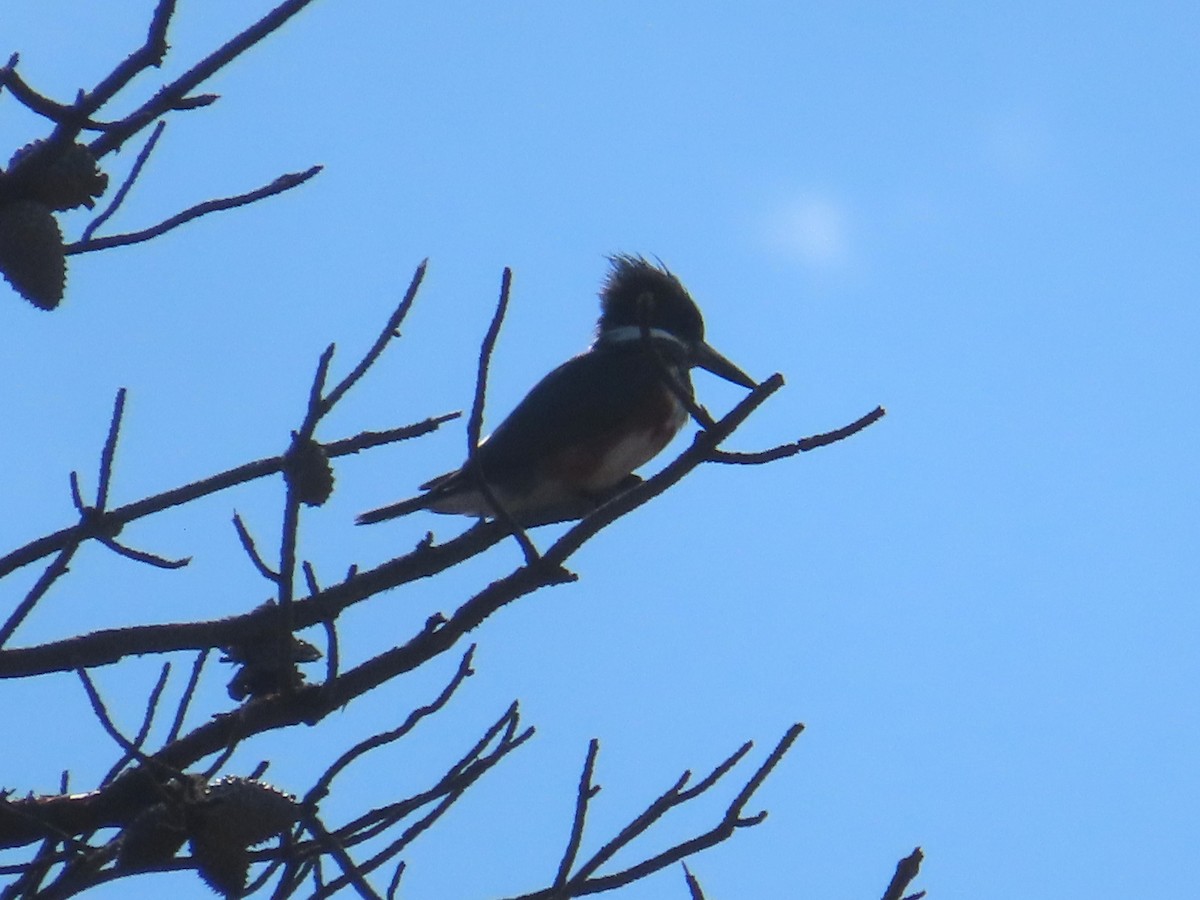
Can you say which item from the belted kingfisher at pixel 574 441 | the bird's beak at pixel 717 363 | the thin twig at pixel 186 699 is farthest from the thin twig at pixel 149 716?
the bird's beak at pixel 717 363

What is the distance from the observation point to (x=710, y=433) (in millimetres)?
2270

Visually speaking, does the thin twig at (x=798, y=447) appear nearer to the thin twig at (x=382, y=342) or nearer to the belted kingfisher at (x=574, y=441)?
the thin twig at (x=382, y=342)

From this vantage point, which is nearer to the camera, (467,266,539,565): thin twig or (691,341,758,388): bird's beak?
(467,266,539,565): thin twig

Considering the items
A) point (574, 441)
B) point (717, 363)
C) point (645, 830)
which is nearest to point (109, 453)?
point (645, 830)

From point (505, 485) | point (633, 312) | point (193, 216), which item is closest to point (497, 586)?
point (193, 216)

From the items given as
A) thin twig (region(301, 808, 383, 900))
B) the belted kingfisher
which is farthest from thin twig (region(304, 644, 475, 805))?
the belted kingfisher

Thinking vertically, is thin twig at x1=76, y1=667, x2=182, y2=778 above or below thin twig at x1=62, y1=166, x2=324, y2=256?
below

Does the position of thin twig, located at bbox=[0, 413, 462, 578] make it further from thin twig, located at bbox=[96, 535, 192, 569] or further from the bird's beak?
the bird's beak

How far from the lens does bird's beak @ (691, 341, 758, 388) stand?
A: 5.84m

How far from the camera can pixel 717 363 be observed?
5840mm

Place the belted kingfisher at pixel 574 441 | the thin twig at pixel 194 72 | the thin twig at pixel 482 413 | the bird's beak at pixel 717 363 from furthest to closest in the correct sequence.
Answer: the bird's beak at pixel 717 363 → the belted kingfisher at pixel 574 441 → the thin twig at pixel 482 413 → the thin twig at pixel 194 72

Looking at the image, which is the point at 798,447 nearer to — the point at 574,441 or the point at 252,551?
the point at 252,551

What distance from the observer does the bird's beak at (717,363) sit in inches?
230

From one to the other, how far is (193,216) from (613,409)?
3.00 m
